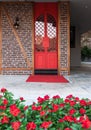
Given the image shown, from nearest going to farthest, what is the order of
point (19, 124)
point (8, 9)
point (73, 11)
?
1. point (19, 124)
2. point (8, 9)
3. point (73, 11)

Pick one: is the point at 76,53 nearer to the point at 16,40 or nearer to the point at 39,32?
the point at 39,32

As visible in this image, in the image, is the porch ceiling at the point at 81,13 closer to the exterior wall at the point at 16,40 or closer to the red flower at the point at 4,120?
the exterior wall at the point at 16,40

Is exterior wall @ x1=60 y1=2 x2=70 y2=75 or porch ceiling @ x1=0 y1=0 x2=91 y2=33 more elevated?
porch ceiling @ x1=0 y1=0 x2=91 y2=33

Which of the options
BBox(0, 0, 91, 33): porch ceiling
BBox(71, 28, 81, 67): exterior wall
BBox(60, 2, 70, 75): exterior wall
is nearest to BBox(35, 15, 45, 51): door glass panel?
BBox(60, 2, 70, 75): exterior wall

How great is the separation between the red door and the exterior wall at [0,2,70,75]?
9.8 inches

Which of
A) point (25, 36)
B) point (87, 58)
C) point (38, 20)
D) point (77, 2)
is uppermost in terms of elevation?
point (77, 2)

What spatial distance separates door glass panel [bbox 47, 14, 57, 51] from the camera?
984 cm

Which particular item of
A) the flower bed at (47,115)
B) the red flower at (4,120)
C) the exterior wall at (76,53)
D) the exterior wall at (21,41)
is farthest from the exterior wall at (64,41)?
the red flower at (4,120)

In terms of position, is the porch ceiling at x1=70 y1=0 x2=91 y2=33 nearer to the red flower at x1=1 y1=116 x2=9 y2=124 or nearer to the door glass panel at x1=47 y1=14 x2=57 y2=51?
the door glass panel at x1=47 y1=14 x2=57 y2=51

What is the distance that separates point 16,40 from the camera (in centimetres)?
970

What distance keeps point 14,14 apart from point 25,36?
89cm

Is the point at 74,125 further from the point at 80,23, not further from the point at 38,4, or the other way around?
the point at 80,23

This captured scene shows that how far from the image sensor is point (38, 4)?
9.83 meters

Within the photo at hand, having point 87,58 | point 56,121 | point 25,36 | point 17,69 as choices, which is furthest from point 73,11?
point 87,58
